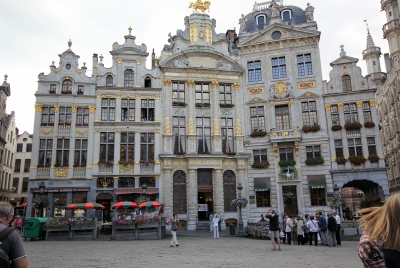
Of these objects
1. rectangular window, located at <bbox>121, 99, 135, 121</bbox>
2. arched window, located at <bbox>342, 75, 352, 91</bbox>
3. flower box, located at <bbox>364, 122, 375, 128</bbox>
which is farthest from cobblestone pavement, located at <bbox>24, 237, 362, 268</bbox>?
arched window, located at <bbox>342, 75, 352, 91</bbox>

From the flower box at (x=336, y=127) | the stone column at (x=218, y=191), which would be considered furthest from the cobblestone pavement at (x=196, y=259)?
the flower box at (x=336, y=127)

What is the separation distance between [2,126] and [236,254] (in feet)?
143

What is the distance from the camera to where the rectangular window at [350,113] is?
3359cm

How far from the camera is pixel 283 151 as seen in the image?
1352 inches

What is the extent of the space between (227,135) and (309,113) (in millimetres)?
8401

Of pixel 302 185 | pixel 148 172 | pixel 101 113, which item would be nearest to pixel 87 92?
pixel 101 113

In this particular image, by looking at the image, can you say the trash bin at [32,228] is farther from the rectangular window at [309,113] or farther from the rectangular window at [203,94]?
the rectangular window at [309,113]

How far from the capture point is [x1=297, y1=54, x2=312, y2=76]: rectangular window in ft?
117

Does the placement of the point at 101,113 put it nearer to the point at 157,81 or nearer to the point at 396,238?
the point at 157,81

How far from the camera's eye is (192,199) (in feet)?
107

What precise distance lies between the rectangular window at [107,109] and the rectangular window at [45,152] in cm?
536

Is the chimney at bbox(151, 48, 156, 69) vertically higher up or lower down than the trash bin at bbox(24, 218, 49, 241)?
higher up

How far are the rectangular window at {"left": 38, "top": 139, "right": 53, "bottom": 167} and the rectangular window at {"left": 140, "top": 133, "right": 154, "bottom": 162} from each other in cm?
829

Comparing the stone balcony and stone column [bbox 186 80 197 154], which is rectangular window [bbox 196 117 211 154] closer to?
stone column [bbox 186 80 197 154]
